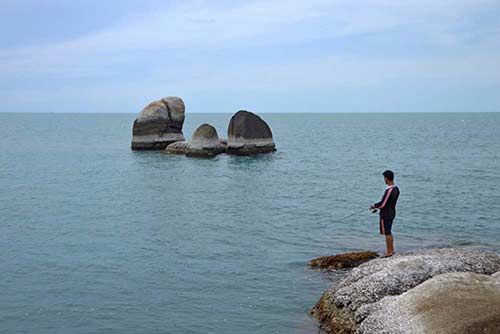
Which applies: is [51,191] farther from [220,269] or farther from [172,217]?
[220,269]

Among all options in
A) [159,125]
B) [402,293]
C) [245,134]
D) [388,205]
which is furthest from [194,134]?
[402,293]

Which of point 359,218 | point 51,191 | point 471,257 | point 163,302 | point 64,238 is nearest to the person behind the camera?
point 471,257

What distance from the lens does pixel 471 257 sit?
12.8 meters

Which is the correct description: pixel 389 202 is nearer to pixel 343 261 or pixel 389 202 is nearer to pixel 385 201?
pixel 385 201

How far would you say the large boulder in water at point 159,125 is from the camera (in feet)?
197

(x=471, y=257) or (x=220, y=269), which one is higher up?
(x=471, y=257)

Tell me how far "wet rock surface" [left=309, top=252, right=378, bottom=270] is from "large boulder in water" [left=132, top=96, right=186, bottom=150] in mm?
45427

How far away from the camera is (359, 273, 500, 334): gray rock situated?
27.9 feet

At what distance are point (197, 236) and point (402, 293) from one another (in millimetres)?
11800

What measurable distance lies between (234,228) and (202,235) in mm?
1803

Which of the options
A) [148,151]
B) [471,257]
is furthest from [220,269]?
[148,151]

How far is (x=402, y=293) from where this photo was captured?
10.6 meters

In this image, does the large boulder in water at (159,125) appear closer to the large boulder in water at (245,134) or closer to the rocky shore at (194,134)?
the rocky shore at (194,134)

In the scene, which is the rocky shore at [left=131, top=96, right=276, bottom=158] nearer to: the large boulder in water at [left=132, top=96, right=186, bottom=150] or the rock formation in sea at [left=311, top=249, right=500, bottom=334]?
the large boulder in water at [left=132, top=96, right=186, bottom=150]
